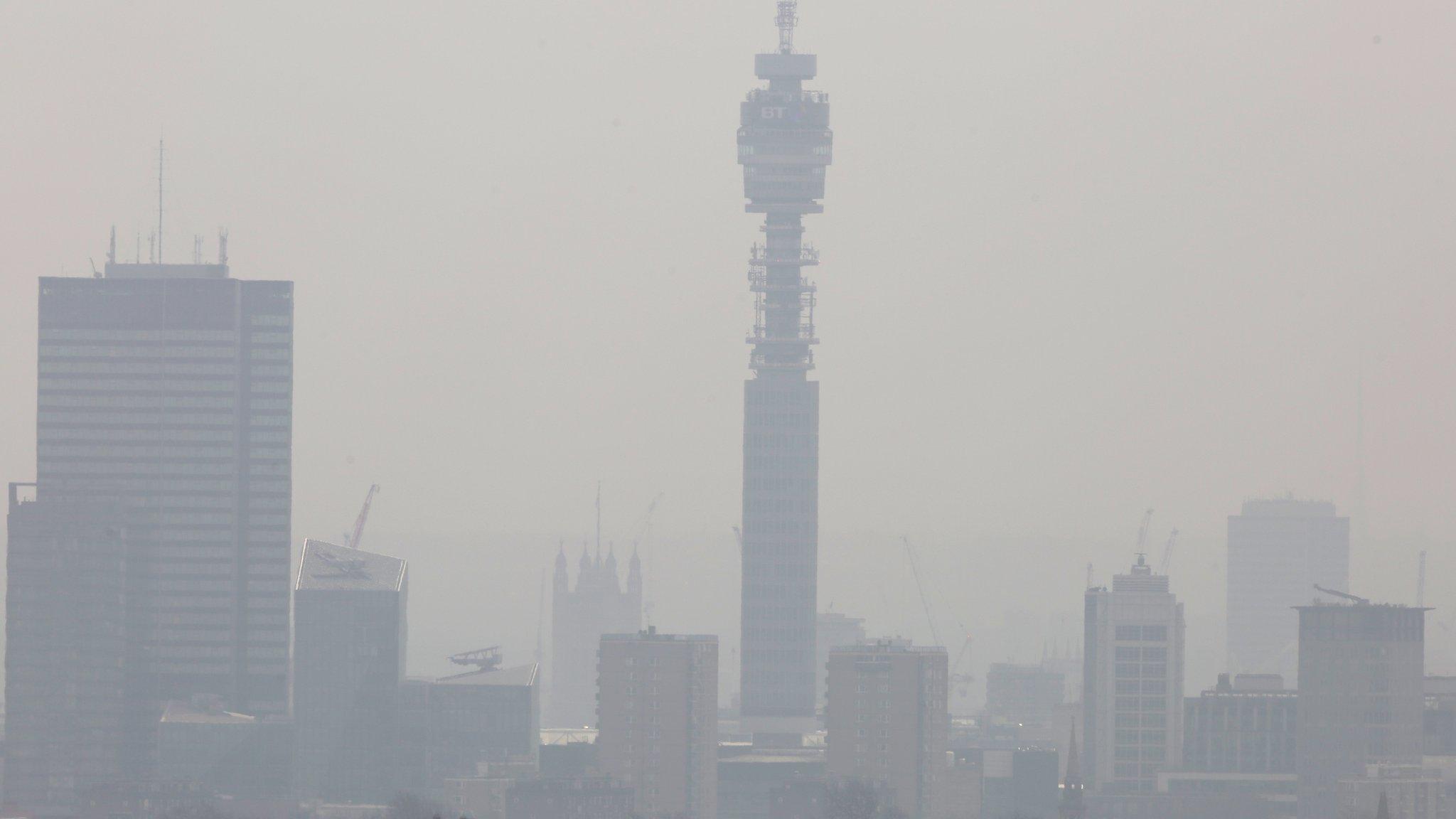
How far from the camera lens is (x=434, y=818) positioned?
348 feet

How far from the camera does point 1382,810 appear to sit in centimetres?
16488

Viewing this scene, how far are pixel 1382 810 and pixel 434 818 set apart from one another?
73248 mm

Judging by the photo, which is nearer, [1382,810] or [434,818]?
[434,818]
